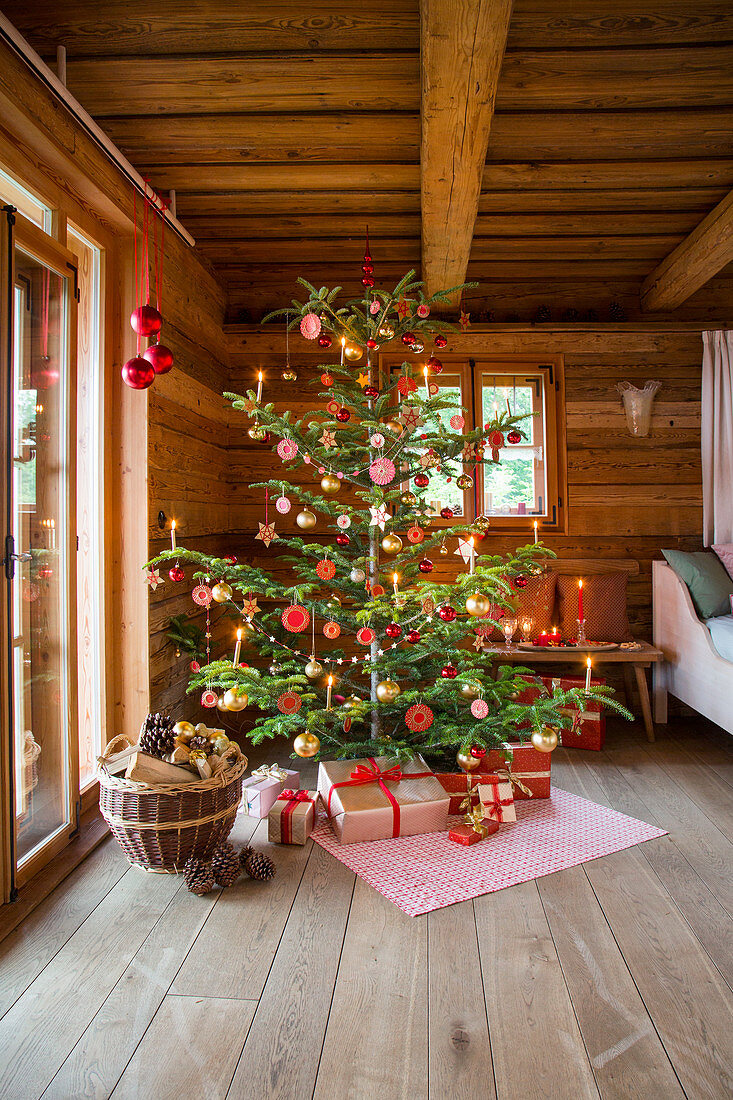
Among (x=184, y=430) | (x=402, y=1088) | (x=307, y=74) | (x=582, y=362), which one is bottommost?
(x=402, y=1088)

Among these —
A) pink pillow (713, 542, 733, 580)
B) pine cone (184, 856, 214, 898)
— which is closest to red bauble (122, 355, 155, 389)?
pine cone (184, 856, 214, 898)

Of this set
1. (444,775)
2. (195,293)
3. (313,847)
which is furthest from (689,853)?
(195,293)

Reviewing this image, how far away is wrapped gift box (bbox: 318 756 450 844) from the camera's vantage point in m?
2.42

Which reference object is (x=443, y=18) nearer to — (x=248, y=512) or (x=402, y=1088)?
(x=402, y=1088)

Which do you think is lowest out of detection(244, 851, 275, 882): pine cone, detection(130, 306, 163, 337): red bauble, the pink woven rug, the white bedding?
the pink woven rug

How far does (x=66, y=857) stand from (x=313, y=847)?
0.78 metres

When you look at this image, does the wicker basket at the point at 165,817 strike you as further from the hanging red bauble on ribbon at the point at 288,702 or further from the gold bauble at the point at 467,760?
the gold bauble at the point at 467,760

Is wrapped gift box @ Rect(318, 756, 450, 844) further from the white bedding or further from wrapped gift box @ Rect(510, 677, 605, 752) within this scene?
the white bedding

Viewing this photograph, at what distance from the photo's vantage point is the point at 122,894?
2.09 m

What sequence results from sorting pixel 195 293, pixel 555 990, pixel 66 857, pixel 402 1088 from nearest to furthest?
pixel 402 1088, pixel 555 990, pixel 66 857, pixel 195 293

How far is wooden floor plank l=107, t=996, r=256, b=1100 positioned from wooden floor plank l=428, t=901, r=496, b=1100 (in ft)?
1.29

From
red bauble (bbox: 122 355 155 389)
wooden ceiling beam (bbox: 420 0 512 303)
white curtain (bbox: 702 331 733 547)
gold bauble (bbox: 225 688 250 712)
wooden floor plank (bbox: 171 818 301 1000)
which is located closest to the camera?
wooden floor plank (bbox: 171 818 301 1000)

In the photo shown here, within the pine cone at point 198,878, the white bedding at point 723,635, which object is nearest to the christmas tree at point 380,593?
the pine cone at point 198,878

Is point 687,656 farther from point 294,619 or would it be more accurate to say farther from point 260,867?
point 260,867
